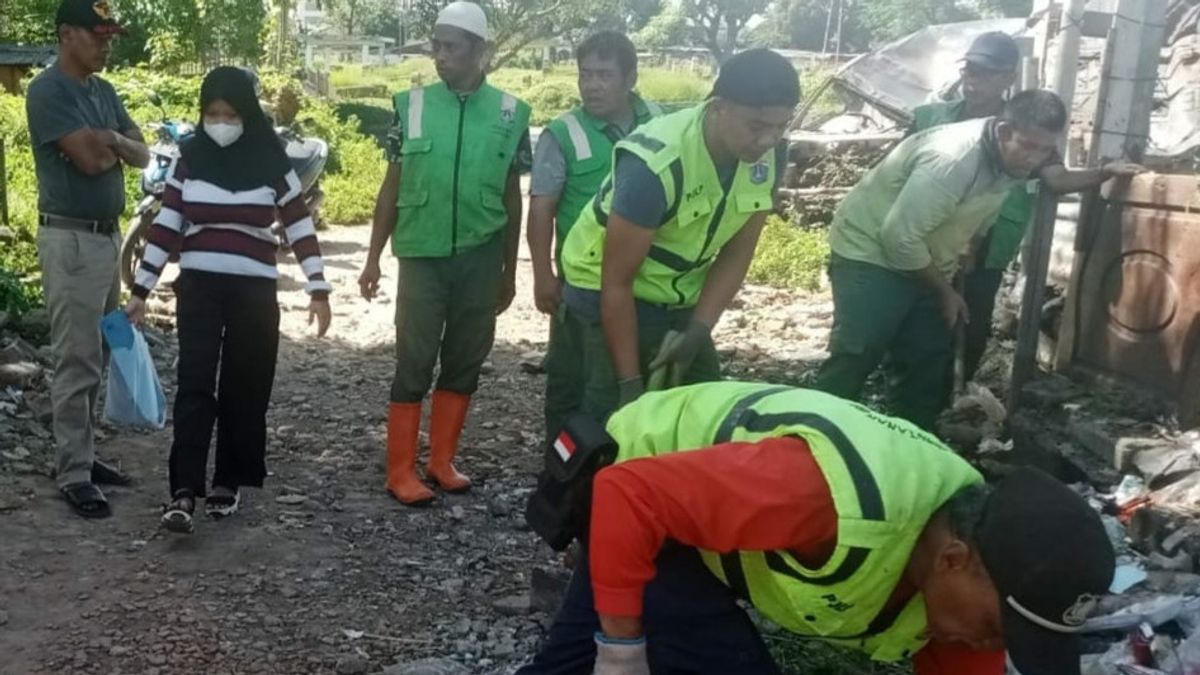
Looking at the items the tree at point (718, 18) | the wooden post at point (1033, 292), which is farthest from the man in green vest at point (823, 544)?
the tree at point (718, 18)

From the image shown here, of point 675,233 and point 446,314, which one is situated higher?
point 675,233

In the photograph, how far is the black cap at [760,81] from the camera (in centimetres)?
318

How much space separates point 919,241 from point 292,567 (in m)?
2.37

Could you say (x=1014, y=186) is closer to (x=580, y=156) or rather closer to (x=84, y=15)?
(x=580, y=156)

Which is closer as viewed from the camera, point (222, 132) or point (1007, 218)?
point (222, 132)

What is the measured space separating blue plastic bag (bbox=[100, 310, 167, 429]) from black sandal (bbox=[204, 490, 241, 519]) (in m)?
0.34

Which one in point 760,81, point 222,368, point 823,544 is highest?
point 760,81

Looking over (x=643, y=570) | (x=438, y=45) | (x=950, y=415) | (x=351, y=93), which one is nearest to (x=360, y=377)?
(x=438, y=45)

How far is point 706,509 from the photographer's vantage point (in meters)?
2.02

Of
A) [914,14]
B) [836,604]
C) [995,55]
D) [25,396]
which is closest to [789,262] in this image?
[995,55]

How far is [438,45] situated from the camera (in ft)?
15.8

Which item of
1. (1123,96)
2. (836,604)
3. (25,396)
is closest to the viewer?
(836,604)

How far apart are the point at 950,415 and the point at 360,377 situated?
3.10 meters

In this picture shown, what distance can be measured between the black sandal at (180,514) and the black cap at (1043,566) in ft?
10.2
